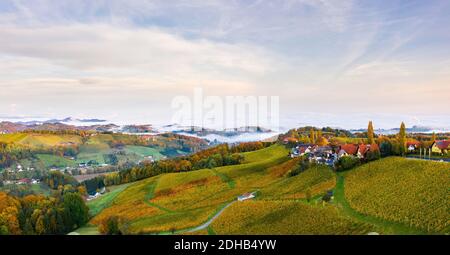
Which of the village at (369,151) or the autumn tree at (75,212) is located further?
the autumn tree at (75,212)

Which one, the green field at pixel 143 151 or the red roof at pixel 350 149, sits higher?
the red roof at pixel 350 149

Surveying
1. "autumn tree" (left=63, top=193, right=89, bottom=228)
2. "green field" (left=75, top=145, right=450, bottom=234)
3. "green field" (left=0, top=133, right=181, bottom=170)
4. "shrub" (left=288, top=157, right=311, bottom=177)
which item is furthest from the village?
"green field" (left=0, top=133, right=181, bottom=170)

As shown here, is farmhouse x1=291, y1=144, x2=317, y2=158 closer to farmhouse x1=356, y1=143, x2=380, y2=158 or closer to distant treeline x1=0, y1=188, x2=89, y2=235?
farmhouse x1=356, y1=143, x2=380, y2=158

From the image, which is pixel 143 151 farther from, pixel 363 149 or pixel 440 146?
pixel 440 146

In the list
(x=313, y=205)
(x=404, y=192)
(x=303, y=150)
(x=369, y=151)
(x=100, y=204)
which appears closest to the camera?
(x=404, y=192)

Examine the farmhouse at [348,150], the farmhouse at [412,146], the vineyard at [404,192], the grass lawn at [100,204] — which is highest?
the farmhouse at [412,146]

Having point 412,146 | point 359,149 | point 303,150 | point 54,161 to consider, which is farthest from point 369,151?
point 54,161

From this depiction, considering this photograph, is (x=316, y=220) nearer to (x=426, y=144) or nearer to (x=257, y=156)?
(x=426, y=144)

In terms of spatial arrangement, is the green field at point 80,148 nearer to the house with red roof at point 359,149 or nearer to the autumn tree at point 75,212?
the autumn tree at point 75,212

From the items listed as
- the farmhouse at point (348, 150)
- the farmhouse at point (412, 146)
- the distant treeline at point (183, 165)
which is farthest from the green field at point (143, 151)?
the farmhouse at point (412, 146)
